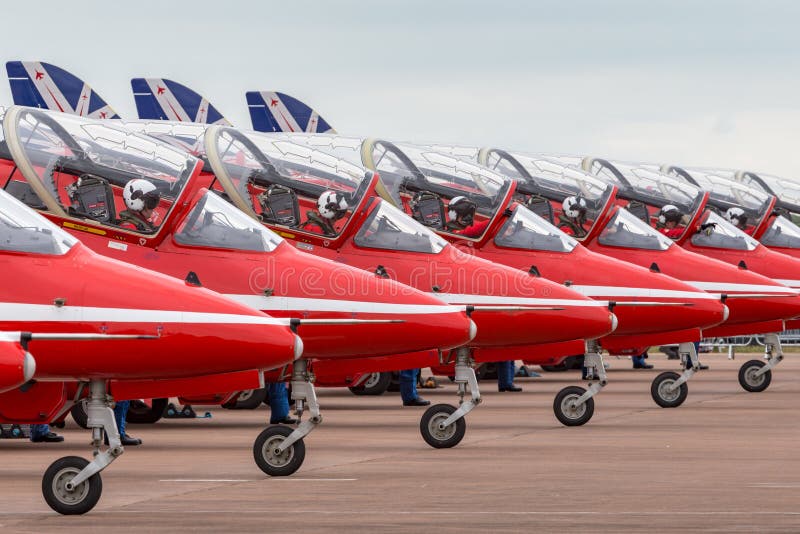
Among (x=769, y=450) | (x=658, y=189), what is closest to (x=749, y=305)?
(x=658, y=189)

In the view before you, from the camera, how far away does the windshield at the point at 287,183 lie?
74.9 feet

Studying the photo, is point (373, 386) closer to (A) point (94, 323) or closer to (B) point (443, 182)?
(B) point (443, 182)

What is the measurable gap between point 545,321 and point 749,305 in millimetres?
6833

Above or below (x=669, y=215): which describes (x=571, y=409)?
below

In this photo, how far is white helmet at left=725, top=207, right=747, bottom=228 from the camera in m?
34.3

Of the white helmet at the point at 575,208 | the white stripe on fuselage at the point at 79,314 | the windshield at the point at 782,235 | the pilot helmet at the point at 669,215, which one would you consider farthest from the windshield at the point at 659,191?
the white stripe on fuselage at the point at 79,314

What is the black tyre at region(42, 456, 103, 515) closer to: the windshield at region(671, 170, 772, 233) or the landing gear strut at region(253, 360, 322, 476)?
the landing gear strut at region(253, 360, 322, 476)

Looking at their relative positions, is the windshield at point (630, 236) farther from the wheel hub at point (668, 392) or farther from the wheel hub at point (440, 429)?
the wheel hub at point (440, 429)

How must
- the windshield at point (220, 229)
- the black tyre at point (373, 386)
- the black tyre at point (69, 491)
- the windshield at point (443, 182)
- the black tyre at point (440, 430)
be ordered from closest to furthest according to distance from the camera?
1. the black tyre at point (69, 491)
2. the black tyre at point (440, 430)
3. the windshield at point (220, 229)
4. the windshield at point (443, 182)
5. the black tyre at point (373, 386)

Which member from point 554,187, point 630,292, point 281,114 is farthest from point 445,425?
point 281,114

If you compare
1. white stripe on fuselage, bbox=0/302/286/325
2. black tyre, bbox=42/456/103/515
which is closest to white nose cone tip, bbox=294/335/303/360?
white stripe on fuselage, bbox=0/302/286/325

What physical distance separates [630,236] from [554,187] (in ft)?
5.55

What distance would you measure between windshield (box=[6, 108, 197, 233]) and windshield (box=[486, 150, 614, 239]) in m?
10.0

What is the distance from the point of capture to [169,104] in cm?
4034
